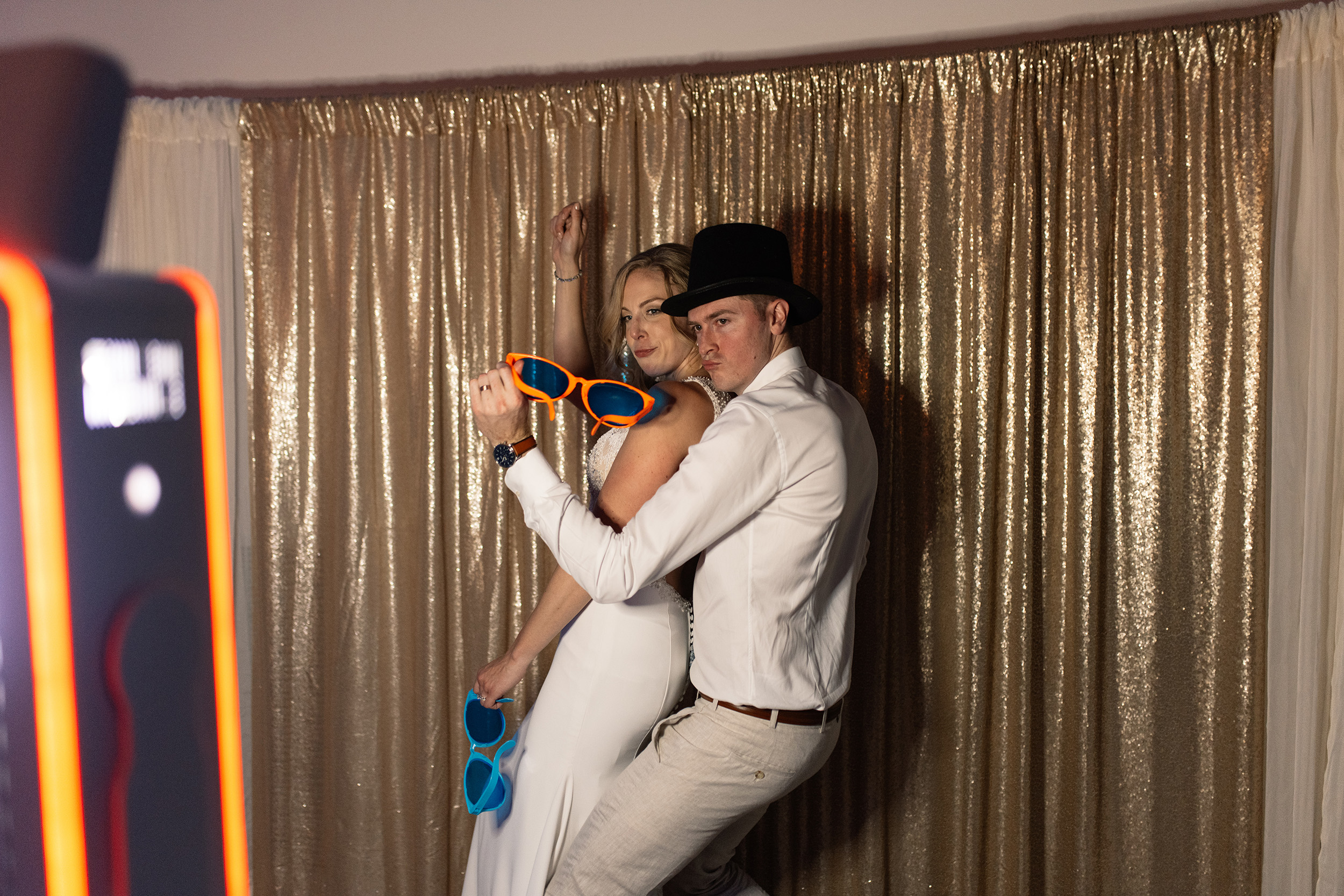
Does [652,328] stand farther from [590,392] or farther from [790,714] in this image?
[790,714]

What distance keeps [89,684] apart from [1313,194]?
217cm

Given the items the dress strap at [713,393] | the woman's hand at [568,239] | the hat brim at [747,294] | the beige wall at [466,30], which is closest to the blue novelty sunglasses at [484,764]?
the dress strap at [713,393]

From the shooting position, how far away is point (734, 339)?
5.15 ft

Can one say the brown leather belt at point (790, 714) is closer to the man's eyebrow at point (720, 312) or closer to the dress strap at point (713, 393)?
the dress strap at point (713, 393)

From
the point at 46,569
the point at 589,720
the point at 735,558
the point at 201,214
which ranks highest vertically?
the point at 201,214

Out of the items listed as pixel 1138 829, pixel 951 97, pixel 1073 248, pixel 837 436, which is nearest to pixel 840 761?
pixel 1138 829

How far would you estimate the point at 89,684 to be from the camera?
3.17 ft

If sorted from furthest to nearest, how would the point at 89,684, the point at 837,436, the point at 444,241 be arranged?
1. the point at 444,241
2. the point at 837,436
3. the point at 89,684

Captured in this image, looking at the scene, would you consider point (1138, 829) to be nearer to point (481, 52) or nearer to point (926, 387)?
point (926, 387)

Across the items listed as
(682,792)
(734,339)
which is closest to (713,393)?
(734,339)

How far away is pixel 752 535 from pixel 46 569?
918 mm

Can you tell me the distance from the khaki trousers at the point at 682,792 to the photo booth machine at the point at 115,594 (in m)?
0.53

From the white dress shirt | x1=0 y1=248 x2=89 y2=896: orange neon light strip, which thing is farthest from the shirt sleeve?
x1=0 y1=248 x2=89 y2=896: orange neon light strip

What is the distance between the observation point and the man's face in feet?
5.13
